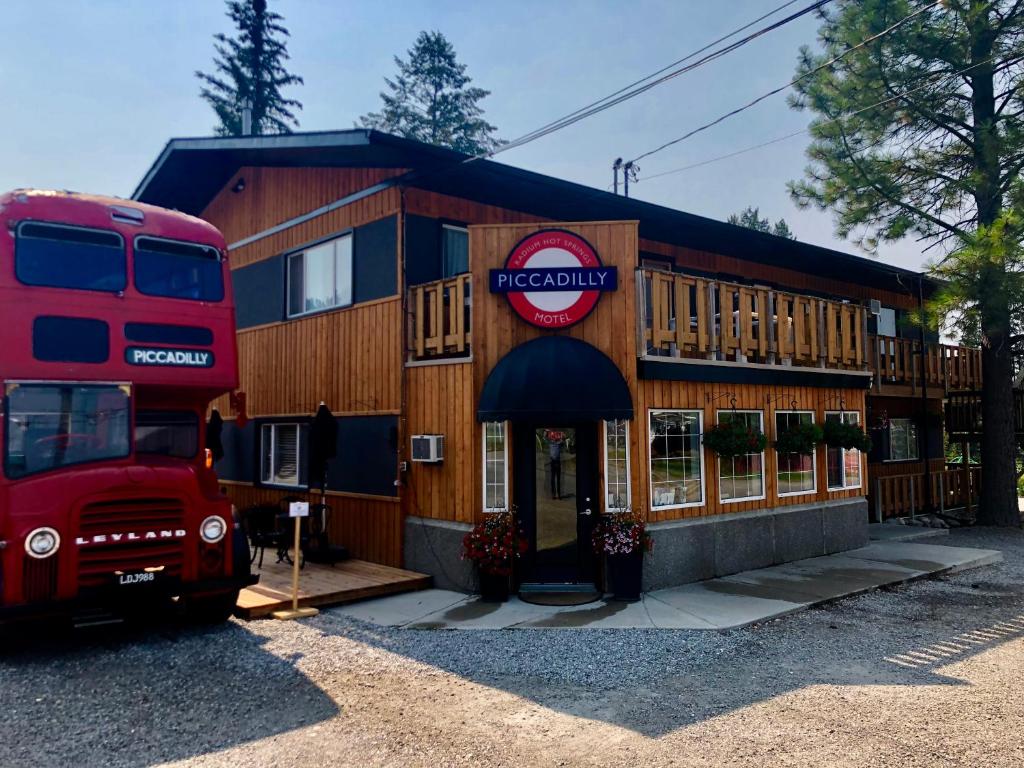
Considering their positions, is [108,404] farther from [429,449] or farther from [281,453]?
[281,453]

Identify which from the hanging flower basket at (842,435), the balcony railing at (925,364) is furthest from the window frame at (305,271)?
the balcony railing at (925,364)

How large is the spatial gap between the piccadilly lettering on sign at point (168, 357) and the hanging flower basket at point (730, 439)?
22.1 feet

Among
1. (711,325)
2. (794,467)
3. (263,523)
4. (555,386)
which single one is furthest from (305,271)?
(794,467)

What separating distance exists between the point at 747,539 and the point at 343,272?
7930mm

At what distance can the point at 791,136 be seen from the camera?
15688mm

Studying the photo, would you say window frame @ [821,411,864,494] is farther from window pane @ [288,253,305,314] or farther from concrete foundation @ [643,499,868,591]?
window pane @ [288,253,305,314]

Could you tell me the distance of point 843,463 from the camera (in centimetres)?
1288

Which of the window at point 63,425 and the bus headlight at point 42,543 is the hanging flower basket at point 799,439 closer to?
the window at point 63,425

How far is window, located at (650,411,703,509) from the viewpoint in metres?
9.80

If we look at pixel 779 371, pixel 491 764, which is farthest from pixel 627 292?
pixel 491 764

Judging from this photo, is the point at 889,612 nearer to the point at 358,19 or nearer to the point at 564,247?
the point at 564,247

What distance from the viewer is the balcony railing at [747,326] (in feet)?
32.2

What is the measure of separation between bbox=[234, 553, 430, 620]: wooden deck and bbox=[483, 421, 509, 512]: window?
1.61 meters

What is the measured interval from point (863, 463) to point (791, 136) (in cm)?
734
